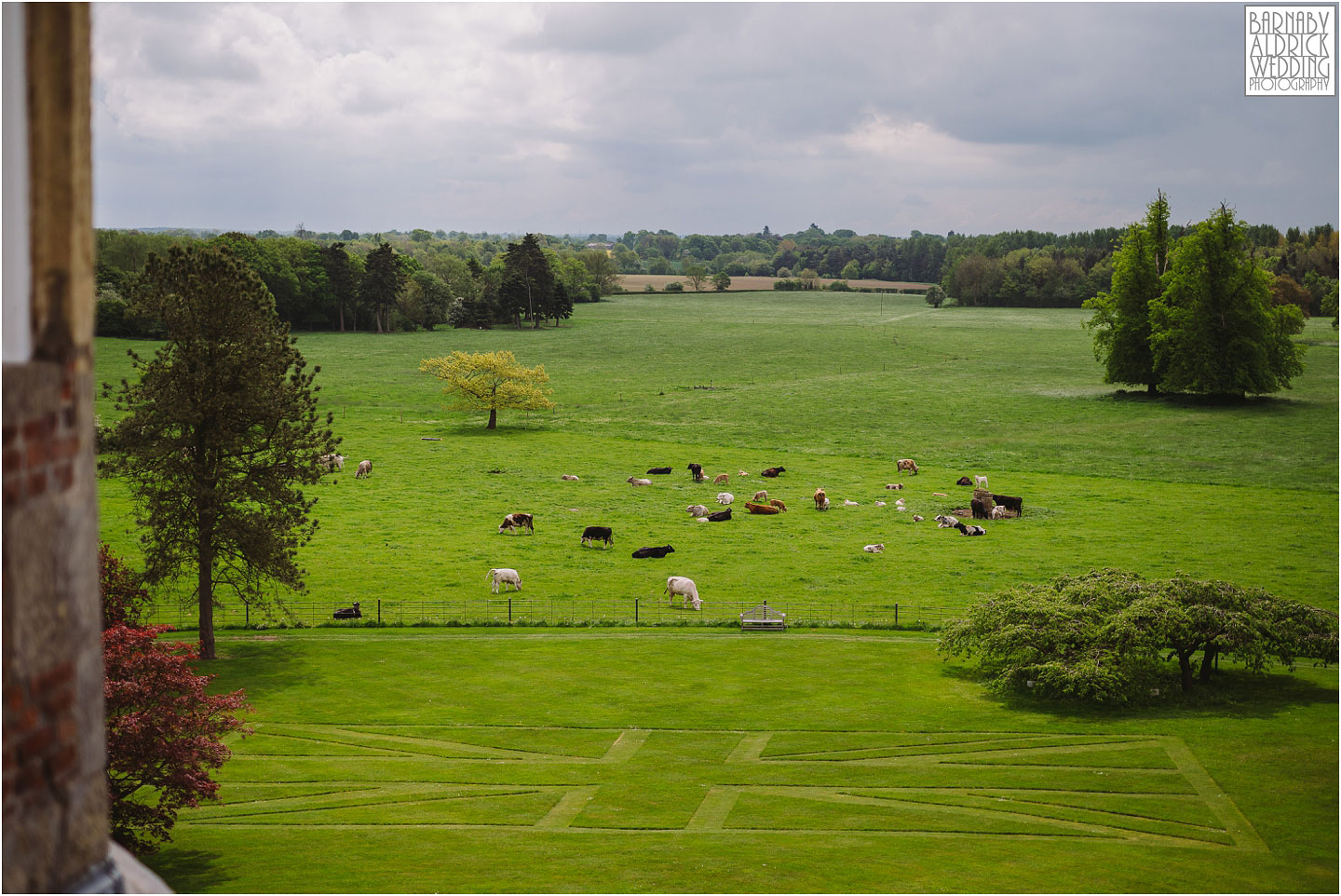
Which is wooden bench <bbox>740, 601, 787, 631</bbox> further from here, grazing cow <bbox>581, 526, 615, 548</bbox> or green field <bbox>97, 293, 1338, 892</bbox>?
grazing cow <bbox>581, 526, 615, 548</bbox>

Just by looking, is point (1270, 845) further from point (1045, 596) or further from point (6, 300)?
point (6, 300)

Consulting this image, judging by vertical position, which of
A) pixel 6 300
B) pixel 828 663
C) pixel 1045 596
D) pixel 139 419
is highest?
pixel 6 300

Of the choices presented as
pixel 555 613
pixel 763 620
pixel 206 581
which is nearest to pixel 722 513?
pixel 555 613

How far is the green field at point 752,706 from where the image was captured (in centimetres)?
2342

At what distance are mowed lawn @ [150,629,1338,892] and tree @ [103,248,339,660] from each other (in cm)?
461

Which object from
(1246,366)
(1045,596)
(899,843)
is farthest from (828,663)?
(1246,366)

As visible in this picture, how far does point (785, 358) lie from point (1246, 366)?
56.2m

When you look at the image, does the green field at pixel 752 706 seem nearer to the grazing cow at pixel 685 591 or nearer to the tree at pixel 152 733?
the grazing cow at pixel 685 591

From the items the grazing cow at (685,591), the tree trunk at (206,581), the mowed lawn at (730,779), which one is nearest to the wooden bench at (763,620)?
the mowed lawn at (730,779)

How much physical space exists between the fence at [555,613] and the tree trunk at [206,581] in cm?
430

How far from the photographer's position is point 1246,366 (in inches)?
4031

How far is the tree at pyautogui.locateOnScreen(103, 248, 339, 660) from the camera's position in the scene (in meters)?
36.0

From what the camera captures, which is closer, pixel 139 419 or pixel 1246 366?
pixel 139 419

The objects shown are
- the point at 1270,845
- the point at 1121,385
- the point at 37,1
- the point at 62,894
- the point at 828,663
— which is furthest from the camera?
the point at 1121,385
